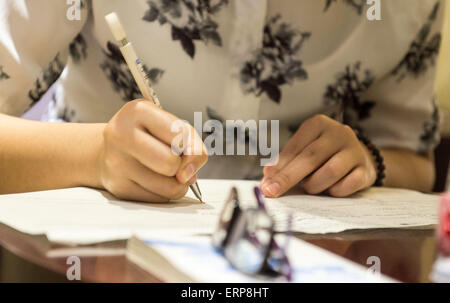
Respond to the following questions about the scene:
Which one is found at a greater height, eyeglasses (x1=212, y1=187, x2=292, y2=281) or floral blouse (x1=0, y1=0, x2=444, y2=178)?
floral blouse (x1=0, y1=0, x2=444, y2=178)

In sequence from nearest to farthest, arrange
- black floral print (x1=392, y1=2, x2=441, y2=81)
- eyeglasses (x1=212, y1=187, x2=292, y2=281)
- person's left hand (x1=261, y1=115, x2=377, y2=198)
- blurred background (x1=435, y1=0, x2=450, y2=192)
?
eyeglasses (x1=212, y1=187, x2=292, y2=281) → person's left hand (x1=261, y1=115, x2=377, y2=198) → black floral print (x1=392, y1=2, x2=441, y2=81) → blurred background (x1=435, y1=0, x2=450, y2=192)

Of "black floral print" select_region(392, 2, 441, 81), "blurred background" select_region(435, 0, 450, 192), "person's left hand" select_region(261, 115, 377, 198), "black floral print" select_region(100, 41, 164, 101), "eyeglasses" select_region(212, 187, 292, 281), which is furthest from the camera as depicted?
"blurred background" select_region(435, 0, 450, 192)

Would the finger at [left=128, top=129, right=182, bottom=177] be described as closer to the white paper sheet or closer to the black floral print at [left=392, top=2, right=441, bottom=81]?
the white paper sheet

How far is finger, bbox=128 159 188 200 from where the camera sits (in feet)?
1.47

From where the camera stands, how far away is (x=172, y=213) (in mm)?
426

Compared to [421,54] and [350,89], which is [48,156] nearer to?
[350,89]

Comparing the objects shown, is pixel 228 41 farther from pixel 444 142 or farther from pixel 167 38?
pixel 444 142

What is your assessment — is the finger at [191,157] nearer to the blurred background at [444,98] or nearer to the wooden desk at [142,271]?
the wooden desk at [142,271]

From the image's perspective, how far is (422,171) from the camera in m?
0.78

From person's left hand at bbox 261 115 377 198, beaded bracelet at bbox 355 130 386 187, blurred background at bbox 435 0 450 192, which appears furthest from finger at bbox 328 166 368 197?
blurred background at bbox 435 0 450 192

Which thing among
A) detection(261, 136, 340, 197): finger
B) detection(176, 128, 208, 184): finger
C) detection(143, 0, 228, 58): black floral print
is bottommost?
detection(261, 136, 340, 197): finger

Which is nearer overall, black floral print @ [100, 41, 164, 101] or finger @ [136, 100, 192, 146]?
finger @ [136, 100, 192, 146]

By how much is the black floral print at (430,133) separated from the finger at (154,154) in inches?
19.1
